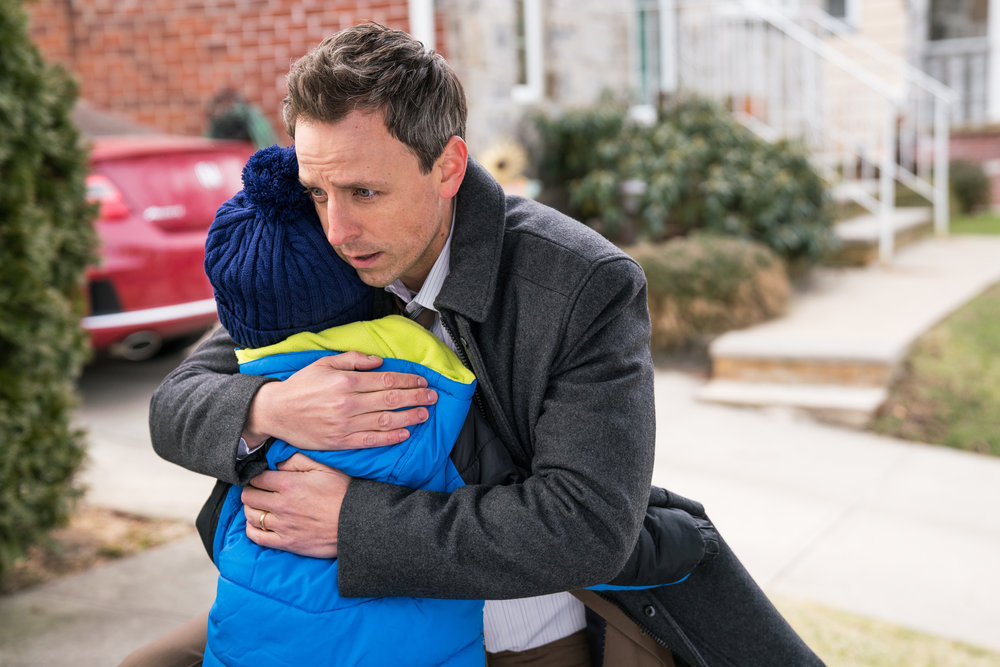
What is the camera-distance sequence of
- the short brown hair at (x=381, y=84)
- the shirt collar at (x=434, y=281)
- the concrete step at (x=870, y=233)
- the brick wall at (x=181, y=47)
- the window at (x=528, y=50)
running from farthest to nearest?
the concrete step at (x=870, y=233), the window at (x=528, y=50), the brick wall at (x=181, y=47), the shirt collar at (x=434, y=281), the short brown hair at (x=381, y=84)

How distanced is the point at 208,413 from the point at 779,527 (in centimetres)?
272

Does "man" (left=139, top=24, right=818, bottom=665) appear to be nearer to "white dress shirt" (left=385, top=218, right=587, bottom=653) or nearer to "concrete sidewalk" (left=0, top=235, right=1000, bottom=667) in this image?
"white dress shirt" (left=385, top=218, right=587, bottom=653)

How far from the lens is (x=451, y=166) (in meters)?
1.56

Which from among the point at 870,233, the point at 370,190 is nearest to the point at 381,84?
the point at 370,190

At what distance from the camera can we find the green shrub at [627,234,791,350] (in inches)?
234

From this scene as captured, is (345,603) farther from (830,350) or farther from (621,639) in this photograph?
Answer: (830,350)

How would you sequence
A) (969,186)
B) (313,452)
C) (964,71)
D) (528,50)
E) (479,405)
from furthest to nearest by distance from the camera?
(964,71) < (969,186) < (528,50) < (479,405) < (313,452)

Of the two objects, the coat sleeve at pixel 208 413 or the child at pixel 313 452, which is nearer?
the child at pixel 313 452

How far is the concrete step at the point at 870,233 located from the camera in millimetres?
8227

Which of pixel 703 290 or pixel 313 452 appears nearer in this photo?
pixel 313 452

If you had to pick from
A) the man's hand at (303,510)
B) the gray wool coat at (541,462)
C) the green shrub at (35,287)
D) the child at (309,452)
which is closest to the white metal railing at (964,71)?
the green shrub at (35,287)

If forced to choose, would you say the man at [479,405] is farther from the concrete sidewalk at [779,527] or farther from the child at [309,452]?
the concrete sidewalk at [779,527]

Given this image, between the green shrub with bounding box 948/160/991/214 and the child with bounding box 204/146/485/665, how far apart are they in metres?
13.9

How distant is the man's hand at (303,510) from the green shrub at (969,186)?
13983 millimetres
